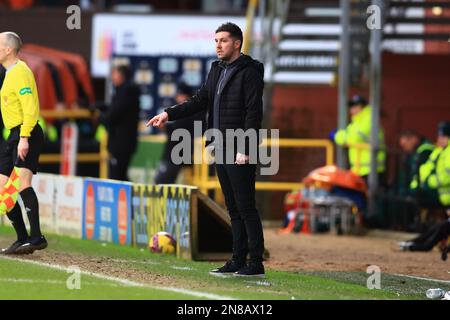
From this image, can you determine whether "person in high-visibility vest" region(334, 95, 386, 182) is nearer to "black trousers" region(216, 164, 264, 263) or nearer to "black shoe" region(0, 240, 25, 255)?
"black shoe" region(0, 240, 25, 255)

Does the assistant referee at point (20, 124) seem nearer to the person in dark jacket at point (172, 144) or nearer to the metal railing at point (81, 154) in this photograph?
the person in dark jacket at point (172, 144)

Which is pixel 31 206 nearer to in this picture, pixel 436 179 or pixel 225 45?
pixel 225 45

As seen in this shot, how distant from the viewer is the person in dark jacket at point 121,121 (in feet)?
70.1

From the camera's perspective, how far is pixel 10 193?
13.8 m

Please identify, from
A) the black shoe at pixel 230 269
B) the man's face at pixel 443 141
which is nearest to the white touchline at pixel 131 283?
the black shoe at pixel 230 269

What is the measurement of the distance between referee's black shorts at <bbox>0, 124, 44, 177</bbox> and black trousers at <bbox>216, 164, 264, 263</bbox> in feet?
6.24

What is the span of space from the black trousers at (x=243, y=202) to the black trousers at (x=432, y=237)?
522 centimetres

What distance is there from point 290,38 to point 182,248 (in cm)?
1163

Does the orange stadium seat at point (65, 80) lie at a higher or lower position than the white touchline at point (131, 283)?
higher

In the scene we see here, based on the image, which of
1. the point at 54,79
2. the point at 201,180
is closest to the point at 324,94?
the point at 201,180

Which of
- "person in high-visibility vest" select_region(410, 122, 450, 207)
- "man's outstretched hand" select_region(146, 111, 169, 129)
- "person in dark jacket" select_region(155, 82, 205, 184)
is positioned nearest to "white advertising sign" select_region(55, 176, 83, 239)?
"person in dark jacket" select_region(155, 82, 205, 184)

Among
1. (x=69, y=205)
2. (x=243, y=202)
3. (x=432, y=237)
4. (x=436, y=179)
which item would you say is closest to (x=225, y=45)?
(x=243, y=202)
